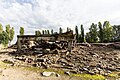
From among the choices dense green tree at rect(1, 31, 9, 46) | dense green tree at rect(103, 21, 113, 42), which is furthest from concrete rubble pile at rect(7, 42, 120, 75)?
dense green tree at rect(1, 31, 9, 46)

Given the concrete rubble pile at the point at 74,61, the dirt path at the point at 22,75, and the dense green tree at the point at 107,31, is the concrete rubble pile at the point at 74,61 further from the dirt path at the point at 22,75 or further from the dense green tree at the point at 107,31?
the dense green tree at the point at 107,31

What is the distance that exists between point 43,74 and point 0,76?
369 cm

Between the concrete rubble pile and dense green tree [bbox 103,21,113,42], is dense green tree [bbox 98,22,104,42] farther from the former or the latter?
the concrete rubble pile

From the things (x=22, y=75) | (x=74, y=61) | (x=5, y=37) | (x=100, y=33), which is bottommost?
(x=22, y=75)

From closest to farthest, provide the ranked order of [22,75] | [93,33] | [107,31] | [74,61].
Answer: [22,75], [74,61], [107,31], [93,33]

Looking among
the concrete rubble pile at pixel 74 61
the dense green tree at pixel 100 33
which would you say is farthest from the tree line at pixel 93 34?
the concrete rubble pile at pixel 74 61

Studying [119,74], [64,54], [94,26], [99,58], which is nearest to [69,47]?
[64,54]

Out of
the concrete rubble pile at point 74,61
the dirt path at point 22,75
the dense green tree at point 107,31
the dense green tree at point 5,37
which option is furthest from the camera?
the dense green tree at point 5,37

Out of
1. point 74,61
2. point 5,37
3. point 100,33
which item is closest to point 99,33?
point 100,33

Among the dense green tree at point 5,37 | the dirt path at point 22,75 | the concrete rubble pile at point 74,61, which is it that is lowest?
the dirt path at point 22,75

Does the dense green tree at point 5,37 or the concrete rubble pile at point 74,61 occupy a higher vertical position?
the dense green tree at point 5,37

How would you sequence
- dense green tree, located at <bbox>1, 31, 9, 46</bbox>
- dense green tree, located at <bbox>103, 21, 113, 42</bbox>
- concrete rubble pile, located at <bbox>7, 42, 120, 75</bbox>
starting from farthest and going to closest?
dense green tree, located at <bbox>1, 31, 9, 46</bbox> → dense green tree, located at <bbox>103, 21, 113, 42</bbox> → concrete rubble pile, located at <bbox>7, 42, 120, 75</bbox>

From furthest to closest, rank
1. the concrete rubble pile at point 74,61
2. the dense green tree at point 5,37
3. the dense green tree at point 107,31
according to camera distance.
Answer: the dense green tree at point 5,37
the dense green tree at point 107,31
the concrete rubble pile at point 74,61

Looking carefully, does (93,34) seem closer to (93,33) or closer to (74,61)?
(93,33)
